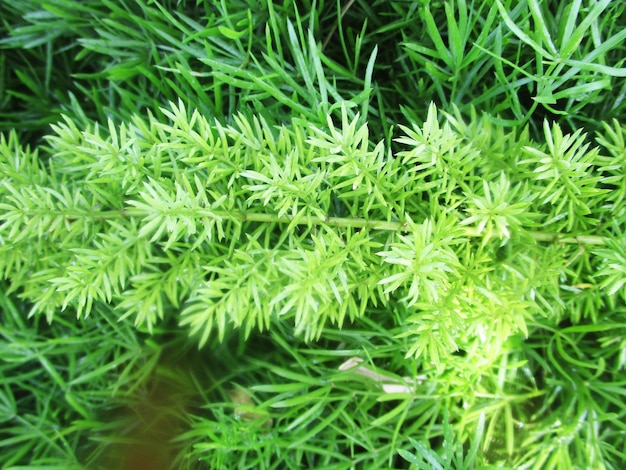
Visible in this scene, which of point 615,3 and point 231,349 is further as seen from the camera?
point 231,349

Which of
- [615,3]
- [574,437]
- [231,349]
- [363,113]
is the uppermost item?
[615,3]

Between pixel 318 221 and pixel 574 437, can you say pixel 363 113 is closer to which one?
pixel 318 221

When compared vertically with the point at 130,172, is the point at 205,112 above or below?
above

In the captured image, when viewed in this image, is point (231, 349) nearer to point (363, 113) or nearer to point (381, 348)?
point (381, 348)

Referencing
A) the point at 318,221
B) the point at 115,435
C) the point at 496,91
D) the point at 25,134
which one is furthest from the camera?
the point at 25,134

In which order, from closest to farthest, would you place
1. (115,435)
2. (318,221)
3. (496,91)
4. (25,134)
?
(318,221), (496,91), (115,435), (25,134)

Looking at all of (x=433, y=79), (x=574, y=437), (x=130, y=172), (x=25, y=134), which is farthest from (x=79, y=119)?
(x=574, y=437)
